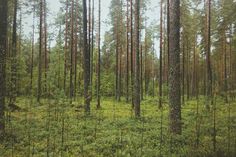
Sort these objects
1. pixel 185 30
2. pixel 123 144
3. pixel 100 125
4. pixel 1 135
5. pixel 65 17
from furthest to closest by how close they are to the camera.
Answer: pixel 65 17 < pixel 185 30 < pixel 100 125 < pixel 1 135 < pixel 123 144

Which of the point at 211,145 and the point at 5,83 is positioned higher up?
the point at 5,83

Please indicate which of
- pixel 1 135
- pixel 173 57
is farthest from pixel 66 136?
pixel 173 57

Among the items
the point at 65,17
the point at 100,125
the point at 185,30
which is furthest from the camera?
the point at 65,17

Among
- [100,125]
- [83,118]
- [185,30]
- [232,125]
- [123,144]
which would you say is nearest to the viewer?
[123,144]

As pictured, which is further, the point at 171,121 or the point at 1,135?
the point at 1,135

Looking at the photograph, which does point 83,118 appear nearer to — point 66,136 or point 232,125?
point 66,136

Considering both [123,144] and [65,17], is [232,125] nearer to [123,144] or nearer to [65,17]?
[123,144]

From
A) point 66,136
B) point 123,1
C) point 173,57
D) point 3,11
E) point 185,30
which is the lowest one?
point 66,136

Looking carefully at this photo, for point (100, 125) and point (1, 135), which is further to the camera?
point (100, 125)

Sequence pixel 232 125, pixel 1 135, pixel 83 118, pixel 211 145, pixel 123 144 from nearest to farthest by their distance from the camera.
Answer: pixel 211 145 → pixel 123 144 → pixel 1 135 → pixel 232 125 → pixel 83 118

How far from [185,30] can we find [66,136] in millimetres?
24706

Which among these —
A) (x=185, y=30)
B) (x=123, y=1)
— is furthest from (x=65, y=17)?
(x=185, y=30)

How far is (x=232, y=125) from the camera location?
14164 millimetres

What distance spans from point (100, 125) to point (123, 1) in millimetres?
22813
